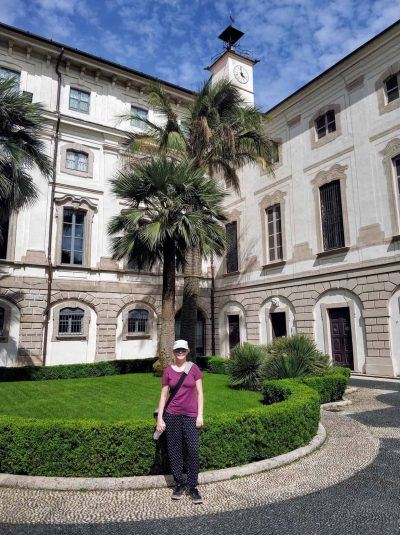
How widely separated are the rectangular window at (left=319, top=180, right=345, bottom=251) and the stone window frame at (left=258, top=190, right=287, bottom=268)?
8.06 feet

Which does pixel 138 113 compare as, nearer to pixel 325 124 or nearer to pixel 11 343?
pixel 325 124

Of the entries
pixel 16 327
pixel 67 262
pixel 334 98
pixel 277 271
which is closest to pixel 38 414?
pixel 16 327

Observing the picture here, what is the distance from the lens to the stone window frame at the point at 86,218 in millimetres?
20391

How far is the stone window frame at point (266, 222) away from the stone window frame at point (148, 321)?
682cm

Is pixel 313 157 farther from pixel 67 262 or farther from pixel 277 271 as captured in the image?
pixel 67 262

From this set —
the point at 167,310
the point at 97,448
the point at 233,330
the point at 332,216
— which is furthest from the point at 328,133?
the point at 97,448

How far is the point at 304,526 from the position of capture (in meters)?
4.06

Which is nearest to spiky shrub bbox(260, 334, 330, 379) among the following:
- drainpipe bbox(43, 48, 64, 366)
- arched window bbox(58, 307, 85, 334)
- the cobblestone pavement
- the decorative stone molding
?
the cobblestone pavement

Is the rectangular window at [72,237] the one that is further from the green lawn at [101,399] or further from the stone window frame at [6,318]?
the green lawn at [101,399]

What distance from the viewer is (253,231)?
22922 mm

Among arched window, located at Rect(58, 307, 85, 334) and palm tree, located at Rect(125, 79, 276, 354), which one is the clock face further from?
arched window, located at Rect(58, 307, 85, 334)

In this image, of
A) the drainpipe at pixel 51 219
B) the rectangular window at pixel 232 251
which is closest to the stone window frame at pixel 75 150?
the drainpipe at pixel 51 219

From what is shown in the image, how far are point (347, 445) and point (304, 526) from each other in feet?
10.3

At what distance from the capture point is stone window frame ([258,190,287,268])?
20781mm
